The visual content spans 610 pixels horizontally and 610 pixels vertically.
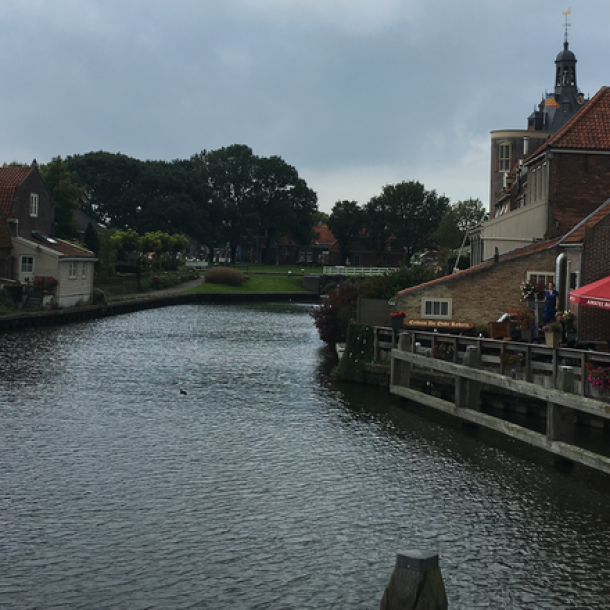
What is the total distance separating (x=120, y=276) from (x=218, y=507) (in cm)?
7115

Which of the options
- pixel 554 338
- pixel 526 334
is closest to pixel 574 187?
pixel 526 334

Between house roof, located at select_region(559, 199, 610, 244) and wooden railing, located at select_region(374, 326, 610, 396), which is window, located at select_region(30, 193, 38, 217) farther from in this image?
house roof, located at select_region(559, 199, 610, 244)

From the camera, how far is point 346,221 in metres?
144

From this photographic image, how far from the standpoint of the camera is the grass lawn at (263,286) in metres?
101

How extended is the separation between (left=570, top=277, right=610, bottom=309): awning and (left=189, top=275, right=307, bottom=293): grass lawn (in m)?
75.7

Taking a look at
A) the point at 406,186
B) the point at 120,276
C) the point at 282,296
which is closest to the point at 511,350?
the point at 120,276

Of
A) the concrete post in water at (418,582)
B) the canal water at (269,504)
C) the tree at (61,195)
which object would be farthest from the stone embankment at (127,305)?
the concrete post in water at (418,582)

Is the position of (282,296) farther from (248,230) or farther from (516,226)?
(516,226)

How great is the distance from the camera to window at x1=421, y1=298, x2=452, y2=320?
3584 centimetres

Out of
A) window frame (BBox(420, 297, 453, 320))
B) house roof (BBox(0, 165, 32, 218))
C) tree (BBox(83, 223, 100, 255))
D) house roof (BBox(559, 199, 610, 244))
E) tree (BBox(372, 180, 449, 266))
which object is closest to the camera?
house roof (BBox(559, 199, 610, 244))

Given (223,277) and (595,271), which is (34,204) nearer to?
(223,277)

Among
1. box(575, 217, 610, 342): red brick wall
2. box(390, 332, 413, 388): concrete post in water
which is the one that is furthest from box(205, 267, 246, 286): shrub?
box(575, 217, 610, 342): red brick wall

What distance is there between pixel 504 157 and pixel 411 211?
6398 centimetres

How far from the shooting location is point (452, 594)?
14312 millimetres
